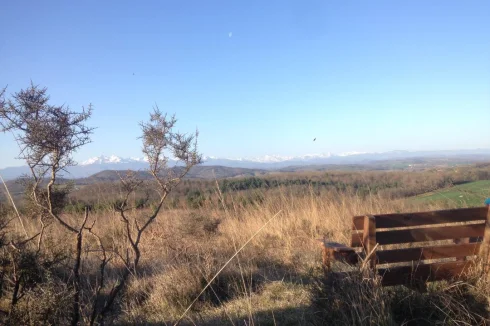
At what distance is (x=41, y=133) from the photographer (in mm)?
2314

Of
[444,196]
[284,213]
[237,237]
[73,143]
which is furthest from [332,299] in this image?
[444,196]

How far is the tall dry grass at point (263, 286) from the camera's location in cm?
278

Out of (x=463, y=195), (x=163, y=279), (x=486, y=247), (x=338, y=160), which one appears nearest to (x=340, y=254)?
(x=486, y=247)

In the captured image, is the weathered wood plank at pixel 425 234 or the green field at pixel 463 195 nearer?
the weathered wood plank at pixel 425 234

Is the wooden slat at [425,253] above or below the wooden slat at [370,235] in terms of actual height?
below

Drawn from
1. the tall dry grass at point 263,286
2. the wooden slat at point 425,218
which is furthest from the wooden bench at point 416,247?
the tall dry grass at point 263,286

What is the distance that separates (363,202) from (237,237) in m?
3.55

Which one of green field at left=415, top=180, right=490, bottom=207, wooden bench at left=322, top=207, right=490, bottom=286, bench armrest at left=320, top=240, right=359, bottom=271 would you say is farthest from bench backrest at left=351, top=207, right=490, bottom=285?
green field at left=415, top=180, right=490, bottom=207

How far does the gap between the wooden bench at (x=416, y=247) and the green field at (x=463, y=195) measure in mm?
3089

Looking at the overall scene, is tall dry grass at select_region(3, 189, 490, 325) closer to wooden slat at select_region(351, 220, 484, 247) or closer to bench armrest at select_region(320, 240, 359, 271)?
bench armrest at select_region(320, 240, 359, 271)

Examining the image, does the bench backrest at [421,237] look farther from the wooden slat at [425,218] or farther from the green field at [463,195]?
the green field at [463,195]

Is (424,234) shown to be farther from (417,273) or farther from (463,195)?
(463,195)

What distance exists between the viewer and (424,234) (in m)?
3.21

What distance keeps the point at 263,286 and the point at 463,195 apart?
206 inches
